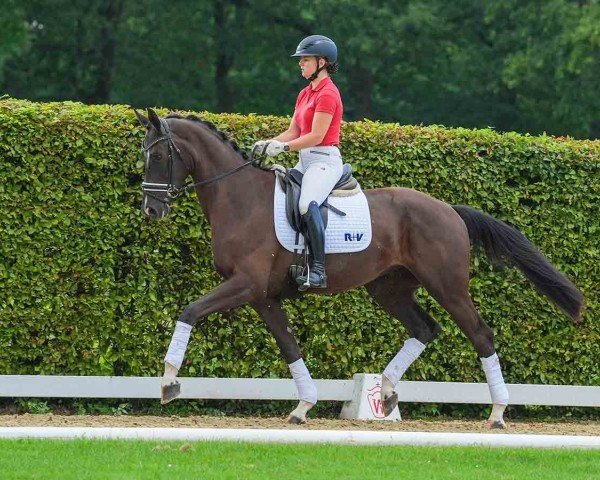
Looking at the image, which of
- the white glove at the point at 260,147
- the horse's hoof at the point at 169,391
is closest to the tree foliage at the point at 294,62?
the white glove at the point at 260,147

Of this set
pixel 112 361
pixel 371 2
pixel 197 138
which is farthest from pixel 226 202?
pixel 371 2

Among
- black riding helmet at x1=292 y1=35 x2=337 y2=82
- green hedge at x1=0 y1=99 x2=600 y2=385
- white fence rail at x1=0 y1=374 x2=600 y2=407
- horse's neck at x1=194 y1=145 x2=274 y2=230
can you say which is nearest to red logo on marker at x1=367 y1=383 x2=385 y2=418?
white fence rail at x1=0 y1=374 x2=600 y2=407

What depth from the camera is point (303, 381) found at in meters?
9.05

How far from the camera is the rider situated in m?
8.59

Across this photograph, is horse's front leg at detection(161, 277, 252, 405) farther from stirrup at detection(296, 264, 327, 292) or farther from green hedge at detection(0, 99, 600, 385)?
green hedge at detection(0, 99, 600, 385)

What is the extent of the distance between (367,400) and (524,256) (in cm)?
190

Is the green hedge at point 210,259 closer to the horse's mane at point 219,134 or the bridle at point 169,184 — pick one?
the horse's mane at point 219,134

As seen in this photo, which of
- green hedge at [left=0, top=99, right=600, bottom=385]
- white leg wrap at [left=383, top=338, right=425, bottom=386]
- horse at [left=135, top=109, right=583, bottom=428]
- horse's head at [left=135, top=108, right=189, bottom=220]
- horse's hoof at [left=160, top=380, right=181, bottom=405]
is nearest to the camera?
horse's hoof at [left=160, top=380, right=181, bottom=405]

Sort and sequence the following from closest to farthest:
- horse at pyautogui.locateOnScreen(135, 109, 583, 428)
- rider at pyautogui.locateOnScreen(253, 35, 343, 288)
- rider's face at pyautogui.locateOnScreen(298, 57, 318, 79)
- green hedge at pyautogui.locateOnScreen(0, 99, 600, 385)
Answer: horse at pyautogui.locateOnScreen(135, 109, 583, 428) → rider at pyautogui.locateOnScreen(253, 35, 343, 288) → rider's face at pyautogui.locateOnScreen(298, 57, 318, 79) → green hedge at pyautogui.locateOnScreen(0, 99, 600, 385)

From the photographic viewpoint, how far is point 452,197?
422 inches

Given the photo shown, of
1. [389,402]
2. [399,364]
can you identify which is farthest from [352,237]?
[389,402]

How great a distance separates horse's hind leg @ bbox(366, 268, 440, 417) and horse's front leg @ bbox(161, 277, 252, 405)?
Result: 1.67 metres

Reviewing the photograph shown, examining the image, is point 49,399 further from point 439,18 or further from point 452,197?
point 439,18

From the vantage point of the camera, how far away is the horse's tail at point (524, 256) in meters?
9.45
